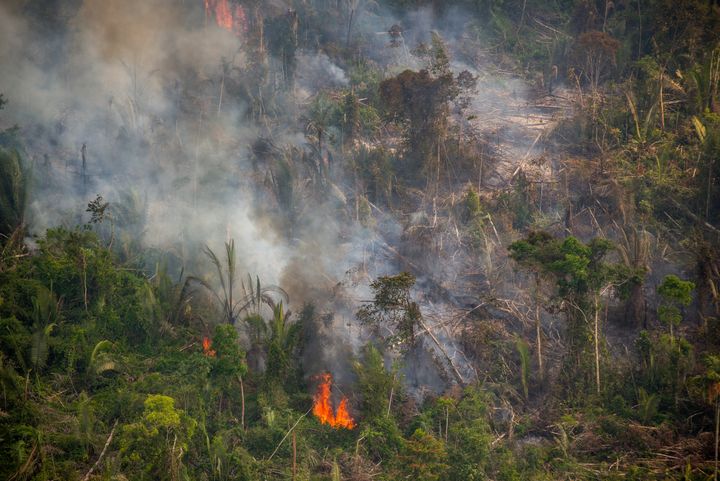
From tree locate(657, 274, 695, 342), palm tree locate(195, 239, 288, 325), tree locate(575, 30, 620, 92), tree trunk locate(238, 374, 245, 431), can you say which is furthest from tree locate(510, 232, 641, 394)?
tree locate(575, 30, 620, 92)

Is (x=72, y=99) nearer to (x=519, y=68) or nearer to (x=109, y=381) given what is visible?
(x=109, y=381)

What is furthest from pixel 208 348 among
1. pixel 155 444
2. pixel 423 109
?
pixel 423 109

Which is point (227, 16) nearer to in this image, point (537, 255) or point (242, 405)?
point (537, 255)

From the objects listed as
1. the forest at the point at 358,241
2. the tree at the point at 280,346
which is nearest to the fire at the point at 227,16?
the forest at the point at 358,241

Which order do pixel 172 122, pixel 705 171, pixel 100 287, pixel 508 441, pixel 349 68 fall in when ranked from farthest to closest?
pixel 349 68
pixel 172 122
pixel 705 171
pixel 100 287
pixel 508 441

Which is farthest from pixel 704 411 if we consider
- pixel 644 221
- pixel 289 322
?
pixel 289 322

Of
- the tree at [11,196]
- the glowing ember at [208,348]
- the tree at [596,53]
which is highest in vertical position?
the tree at [596,53]

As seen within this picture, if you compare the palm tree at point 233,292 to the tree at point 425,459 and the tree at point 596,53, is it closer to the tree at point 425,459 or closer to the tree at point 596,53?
the tree at point 425,459
